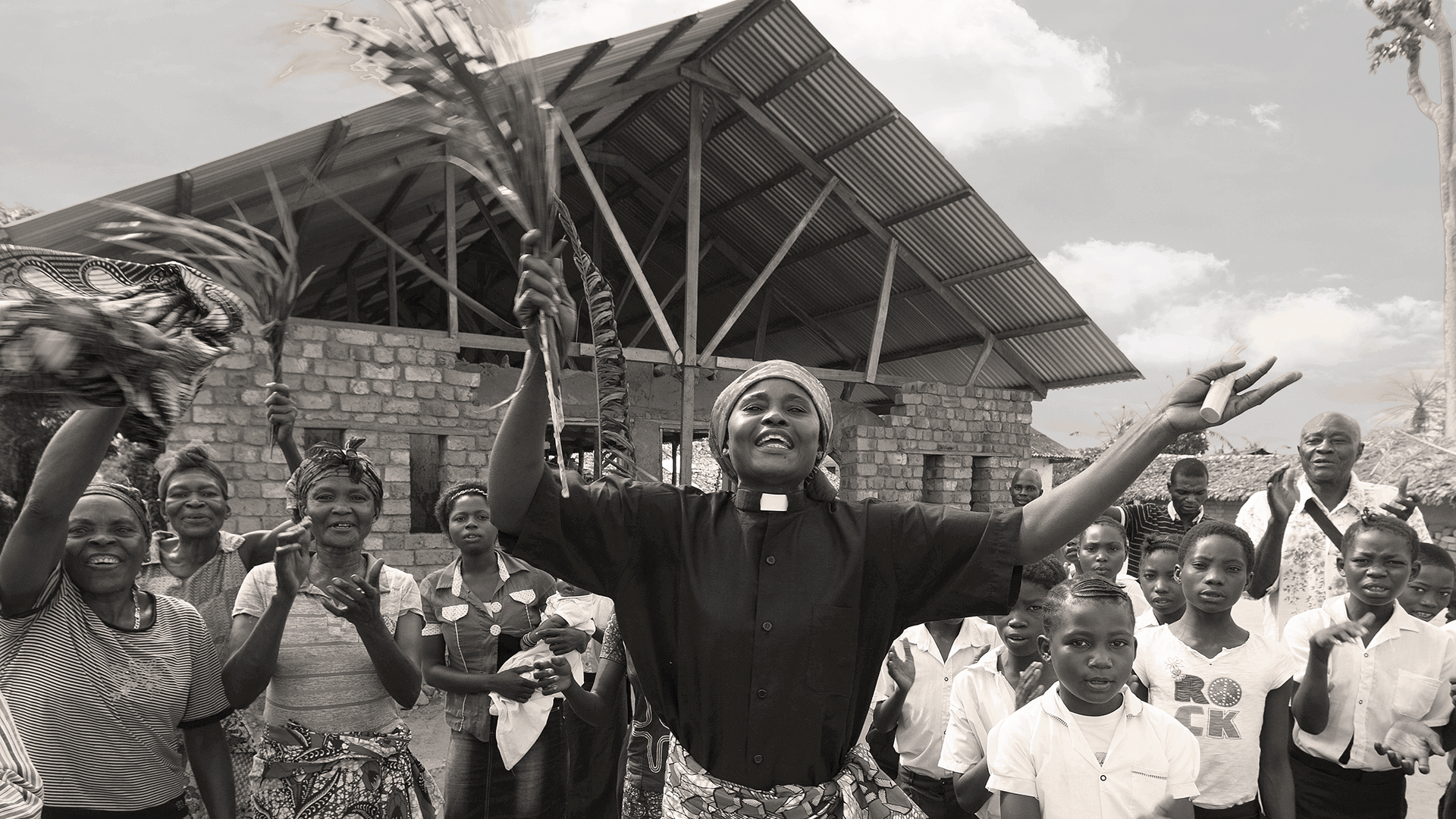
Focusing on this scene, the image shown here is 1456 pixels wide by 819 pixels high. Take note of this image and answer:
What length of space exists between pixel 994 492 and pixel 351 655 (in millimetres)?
9797

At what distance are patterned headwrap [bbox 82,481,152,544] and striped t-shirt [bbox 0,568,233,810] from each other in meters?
0.21

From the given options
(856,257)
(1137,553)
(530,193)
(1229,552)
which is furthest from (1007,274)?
(530,193)

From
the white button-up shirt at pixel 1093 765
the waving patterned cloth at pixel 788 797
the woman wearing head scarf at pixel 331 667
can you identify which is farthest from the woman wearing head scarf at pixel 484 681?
the white button-up shirt at pixel 1093 765

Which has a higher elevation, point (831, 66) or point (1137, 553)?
point (831, 66)

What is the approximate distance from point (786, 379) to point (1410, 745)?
8.12ft

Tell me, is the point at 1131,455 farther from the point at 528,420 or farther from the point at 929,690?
the point at 929,690

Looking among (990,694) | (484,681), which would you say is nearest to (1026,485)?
(990,694)

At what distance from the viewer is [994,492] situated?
11.4 m

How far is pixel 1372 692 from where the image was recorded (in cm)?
311

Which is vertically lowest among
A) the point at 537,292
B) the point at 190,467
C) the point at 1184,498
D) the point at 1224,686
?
the point at 1224,686

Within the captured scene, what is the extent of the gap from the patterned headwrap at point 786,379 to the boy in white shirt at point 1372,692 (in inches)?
81.2

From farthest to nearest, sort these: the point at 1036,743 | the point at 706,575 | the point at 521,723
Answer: the point at 521,723
the point at 1036,743
the point at 706,575

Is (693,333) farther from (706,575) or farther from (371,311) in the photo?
(706,575)

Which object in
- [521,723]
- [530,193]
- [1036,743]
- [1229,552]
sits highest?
[530,193]
